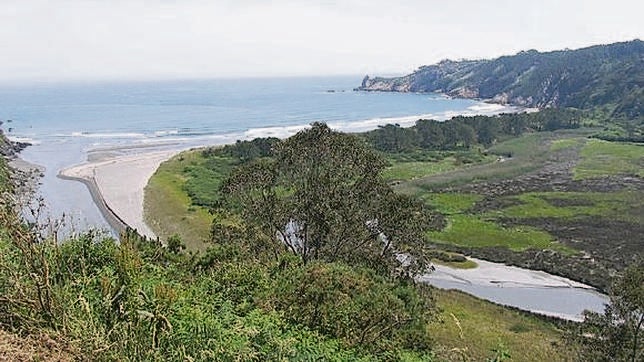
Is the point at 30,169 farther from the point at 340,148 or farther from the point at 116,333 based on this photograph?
the point at 116,333

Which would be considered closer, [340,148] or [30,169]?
[340,148]

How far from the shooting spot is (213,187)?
50500mm

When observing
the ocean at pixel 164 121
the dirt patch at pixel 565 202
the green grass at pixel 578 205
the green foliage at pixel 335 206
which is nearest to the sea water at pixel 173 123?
the ocean at pixel 164 121

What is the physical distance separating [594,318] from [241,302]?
1040 cm

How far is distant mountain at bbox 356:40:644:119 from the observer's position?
11496 centimetres

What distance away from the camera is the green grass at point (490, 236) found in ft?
117

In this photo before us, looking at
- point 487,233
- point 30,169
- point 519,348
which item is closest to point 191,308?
Result: point 519,348

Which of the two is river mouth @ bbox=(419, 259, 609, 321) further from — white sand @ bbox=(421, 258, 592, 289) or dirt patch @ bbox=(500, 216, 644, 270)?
dirt patch @ bbox=(500, 216, 644, 270)

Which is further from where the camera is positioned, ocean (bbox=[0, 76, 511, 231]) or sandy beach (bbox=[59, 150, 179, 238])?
ocean (bbox=[0, 76, 511, 231])

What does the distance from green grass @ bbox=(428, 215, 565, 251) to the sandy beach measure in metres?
18.3

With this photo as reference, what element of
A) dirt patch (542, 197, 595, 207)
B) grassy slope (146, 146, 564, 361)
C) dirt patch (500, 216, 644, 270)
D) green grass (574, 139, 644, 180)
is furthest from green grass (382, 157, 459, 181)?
grassy slope (146, 146, 564, 361)

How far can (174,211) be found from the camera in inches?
1681

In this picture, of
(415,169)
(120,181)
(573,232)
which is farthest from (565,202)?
(120,181)

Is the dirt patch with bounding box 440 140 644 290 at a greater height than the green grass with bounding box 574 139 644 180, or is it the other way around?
the green grass with bounding box 574 139 644 180
